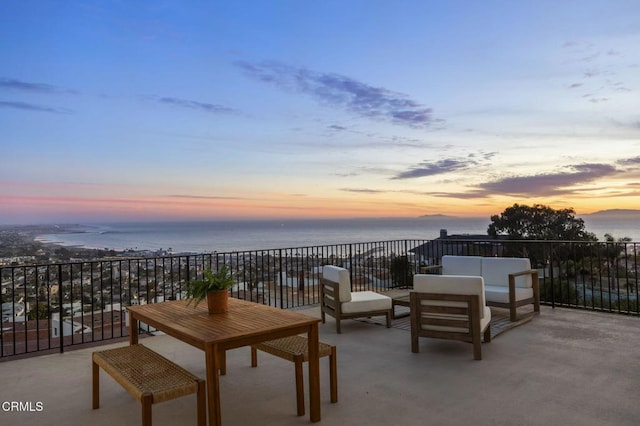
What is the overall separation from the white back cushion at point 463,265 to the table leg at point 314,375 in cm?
407

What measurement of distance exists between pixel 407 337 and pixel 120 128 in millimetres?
6233

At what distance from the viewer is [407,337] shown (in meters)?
4.64

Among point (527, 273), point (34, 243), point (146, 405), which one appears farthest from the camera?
point (34, 243)

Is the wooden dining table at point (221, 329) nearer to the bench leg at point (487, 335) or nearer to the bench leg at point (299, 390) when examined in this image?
the bench leg at point (299, 390)

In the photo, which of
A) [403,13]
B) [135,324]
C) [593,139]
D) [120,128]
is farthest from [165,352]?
[593,139]

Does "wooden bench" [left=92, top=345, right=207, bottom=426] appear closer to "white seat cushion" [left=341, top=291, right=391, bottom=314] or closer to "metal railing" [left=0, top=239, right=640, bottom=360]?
"metal railing" [left=0, top=239, right=640, bottom=360]

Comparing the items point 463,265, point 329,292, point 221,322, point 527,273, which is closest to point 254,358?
point 221,322

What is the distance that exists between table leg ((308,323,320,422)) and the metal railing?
222 cm

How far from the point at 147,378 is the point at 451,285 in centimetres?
288

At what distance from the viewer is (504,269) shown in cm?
575

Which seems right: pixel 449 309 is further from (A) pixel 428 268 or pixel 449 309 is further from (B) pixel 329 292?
(A) pixel 428 268

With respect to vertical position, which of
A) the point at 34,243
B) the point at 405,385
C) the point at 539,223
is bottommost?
the point at 405,385

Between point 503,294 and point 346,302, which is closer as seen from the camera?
point 346,302

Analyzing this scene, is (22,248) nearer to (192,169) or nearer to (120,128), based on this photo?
(120,128)
